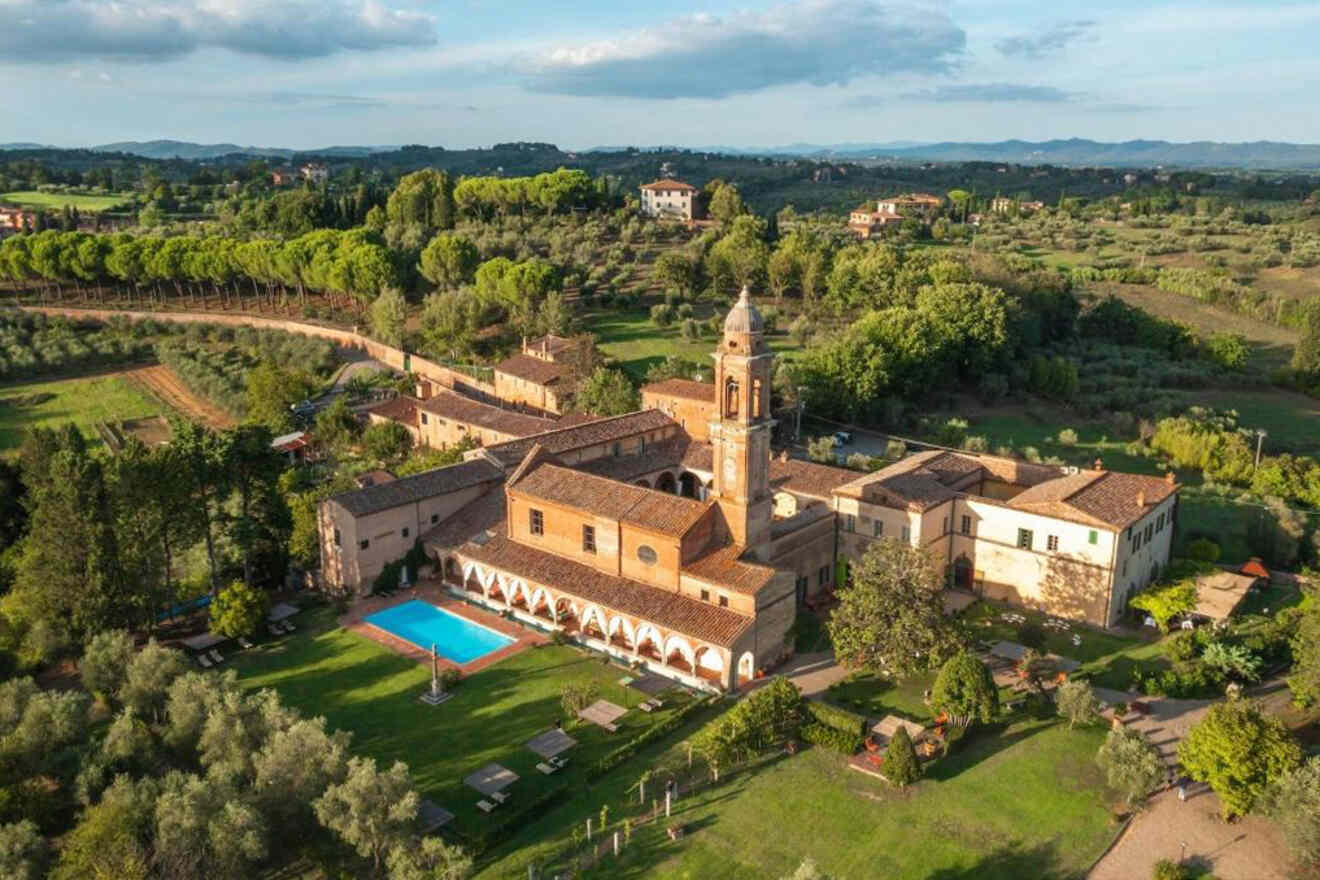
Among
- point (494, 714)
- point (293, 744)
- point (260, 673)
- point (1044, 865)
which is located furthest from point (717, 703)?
point (260, 673)

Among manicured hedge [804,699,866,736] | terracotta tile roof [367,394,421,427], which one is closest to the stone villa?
manicured hedge [804,699,866,736]

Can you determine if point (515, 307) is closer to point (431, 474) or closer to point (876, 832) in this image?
point (431, 474)

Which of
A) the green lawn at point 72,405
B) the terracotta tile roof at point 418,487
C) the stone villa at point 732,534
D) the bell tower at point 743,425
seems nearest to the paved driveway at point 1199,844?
the stone villa at point 732,534

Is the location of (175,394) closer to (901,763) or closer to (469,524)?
(469,524)

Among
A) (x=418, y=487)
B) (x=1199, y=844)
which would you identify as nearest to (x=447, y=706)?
(x=418, y=487)

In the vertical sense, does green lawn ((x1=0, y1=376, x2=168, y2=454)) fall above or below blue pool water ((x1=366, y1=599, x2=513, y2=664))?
above

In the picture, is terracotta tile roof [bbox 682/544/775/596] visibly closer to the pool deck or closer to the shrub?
the pool deck
